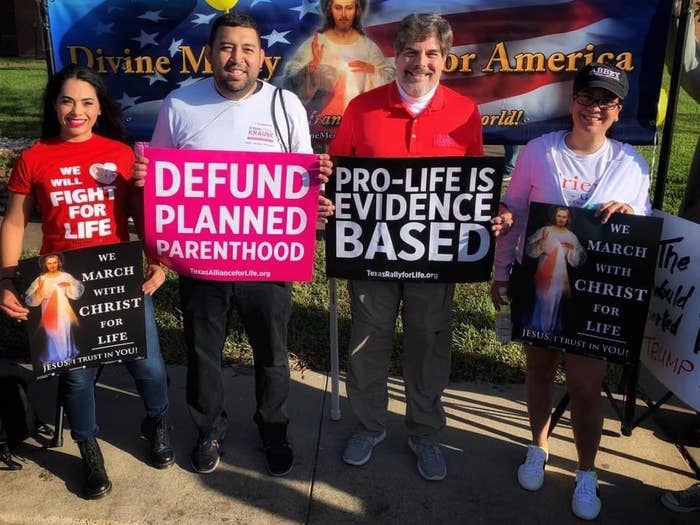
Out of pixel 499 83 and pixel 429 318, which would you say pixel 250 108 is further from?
pixel 499 83

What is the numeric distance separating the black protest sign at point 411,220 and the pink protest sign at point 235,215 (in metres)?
0.14

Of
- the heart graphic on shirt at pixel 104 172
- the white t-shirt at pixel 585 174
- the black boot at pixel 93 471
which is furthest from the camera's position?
the black boot at pixel 93 471

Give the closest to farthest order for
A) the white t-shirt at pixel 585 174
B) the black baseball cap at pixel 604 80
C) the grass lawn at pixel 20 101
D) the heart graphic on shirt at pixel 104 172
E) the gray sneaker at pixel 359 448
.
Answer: the black baseball cap at pixel 604 80 → the white t-shirt at pixel 585 174 → the heart graphic on shirt at pixel 104 172 → the gray sneaker at pixel 359 448 → the grass lawn at pixel 20 101

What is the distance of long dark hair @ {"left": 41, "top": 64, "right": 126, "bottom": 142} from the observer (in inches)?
104

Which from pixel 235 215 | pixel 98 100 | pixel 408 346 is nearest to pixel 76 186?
pixel 98 100

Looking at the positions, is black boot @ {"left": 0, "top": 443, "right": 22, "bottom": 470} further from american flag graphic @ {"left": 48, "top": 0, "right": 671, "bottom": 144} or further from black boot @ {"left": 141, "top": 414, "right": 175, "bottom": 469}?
american flag graphic @ {"left": 48, "top": 0, "right": 671, "bottom": 144}

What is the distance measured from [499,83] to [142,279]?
2.59 meters

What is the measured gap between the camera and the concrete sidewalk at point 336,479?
9.30 feet

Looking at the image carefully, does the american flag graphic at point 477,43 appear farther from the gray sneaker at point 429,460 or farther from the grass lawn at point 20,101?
the grass lawn at point 20,101

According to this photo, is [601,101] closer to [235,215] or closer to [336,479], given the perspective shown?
[235,215]

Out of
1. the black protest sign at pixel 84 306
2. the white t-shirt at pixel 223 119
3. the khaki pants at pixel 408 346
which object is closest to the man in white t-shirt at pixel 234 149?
the white t-shirt at pixel 223 119

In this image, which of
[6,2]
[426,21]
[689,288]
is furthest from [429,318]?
[6,2]

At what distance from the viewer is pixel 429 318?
114 inches

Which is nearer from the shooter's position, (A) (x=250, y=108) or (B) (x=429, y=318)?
(A) (x=250, y=108)
